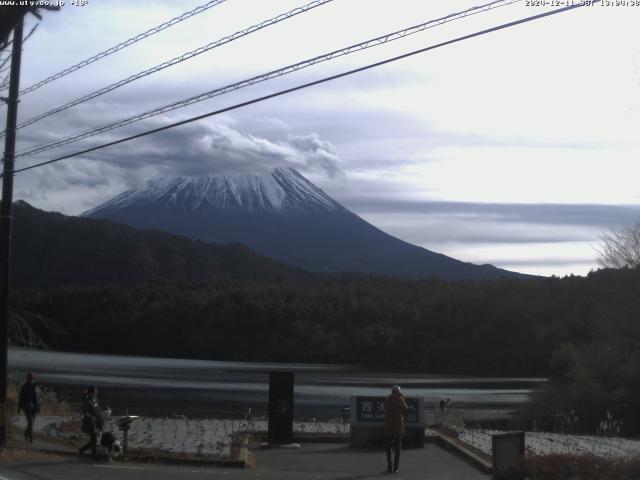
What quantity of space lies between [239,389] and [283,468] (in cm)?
3956

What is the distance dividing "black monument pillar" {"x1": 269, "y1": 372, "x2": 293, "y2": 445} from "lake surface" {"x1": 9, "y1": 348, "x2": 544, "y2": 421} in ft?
54.9

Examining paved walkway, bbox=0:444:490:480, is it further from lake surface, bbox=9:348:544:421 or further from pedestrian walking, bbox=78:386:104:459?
lake surface, bbox=9:348:544:421

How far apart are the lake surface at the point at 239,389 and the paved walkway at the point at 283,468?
1812cm

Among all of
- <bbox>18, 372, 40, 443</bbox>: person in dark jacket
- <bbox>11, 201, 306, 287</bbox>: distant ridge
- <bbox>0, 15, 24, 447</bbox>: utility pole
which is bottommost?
<bbox>18, 372, 40, 443</bbox>: person in dark jacket

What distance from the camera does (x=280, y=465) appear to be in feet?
58.3

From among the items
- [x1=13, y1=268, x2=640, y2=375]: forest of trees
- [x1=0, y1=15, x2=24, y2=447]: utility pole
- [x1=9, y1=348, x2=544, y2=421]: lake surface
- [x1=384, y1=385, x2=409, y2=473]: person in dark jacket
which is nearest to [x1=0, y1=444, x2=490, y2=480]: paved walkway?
[x1=384, y1=385, x2=409, y2=473]: person in dark jacket

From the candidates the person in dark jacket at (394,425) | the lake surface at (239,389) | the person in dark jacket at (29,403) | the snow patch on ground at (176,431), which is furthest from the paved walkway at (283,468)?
the lake surface at (239,389)

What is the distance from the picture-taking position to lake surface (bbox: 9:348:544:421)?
139 ft

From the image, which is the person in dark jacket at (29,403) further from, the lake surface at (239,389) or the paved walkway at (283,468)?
the lake surface at (239,389)

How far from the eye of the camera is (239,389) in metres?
56.5

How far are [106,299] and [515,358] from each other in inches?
2150

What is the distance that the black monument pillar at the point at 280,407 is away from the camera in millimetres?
19578

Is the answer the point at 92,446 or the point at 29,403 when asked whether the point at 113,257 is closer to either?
the point at 29,403

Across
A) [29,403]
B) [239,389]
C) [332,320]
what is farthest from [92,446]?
[332,320]
